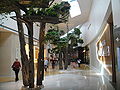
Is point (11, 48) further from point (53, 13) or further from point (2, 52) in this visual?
point (53, 13)

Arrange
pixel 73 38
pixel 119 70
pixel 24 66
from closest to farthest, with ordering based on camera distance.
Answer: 1. pixel 119 70
2. pixel 24 66
3. pixel 73 38

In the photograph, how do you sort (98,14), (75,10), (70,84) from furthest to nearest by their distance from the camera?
(75,10), (98,14), (70,84)

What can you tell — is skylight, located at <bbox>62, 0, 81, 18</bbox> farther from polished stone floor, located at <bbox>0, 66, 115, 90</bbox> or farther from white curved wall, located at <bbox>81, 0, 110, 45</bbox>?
polished stone floor, located at <bbox>0, 66, 115, 90</bbox>

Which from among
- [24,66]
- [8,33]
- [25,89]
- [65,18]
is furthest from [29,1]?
[8,33]

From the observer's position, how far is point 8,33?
12.1 meters

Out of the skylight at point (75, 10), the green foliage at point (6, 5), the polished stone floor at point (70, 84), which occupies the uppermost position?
the skylight at point (75, 10)

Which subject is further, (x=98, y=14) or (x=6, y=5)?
(x=98, y=14)

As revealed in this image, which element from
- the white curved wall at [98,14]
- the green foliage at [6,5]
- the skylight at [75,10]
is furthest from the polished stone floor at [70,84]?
the skylight at [75,10]

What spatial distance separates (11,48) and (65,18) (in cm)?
574

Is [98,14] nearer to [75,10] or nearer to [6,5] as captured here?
[6,5]

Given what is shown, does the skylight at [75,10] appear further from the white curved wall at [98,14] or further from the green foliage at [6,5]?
the green foliage at [6,5]

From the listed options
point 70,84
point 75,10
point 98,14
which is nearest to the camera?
point 70,84

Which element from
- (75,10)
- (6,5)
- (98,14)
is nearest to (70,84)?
(6,5)

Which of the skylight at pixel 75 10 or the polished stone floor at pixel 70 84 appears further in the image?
the skylight at pixel 75 10
